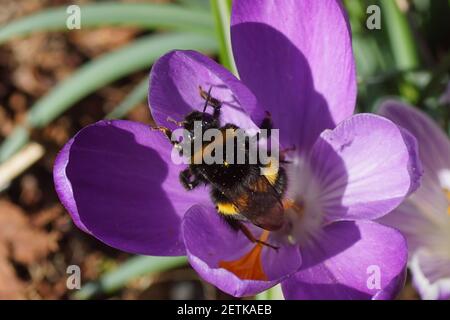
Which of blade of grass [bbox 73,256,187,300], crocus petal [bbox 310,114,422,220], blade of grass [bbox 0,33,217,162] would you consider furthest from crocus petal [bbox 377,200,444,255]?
blade of grass [bbox 0,33,217,162]

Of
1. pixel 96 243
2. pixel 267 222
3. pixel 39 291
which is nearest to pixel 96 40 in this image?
pixel 96 243

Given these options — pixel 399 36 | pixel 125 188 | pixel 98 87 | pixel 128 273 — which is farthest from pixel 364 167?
pixel 98 87

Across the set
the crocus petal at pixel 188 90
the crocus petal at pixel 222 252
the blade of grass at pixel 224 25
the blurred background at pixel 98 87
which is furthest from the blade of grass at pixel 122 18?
the crocus petal at pixel 222 252

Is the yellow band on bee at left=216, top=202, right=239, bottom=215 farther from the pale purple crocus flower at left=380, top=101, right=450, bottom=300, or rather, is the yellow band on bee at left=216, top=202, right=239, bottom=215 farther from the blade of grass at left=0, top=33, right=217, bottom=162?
the blade of grass at left=0, top=33, right=217, bottom=162

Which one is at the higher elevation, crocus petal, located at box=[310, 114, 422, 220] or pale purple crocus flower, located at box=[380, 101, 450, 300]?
crocus petal, located at box=[310, 114, 422, 220]

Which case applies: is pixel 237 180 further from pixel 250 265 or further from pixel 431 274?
pixel 431 274
